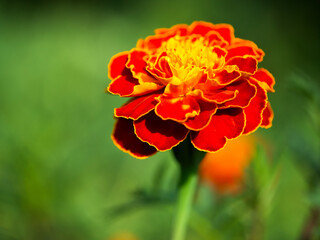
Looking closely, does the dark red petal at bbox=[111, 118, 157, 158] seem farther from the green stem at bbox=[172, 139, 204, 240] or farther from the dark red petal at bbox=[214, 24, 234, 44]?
the dark red petal at bbox=[214, 24, 234, 44]

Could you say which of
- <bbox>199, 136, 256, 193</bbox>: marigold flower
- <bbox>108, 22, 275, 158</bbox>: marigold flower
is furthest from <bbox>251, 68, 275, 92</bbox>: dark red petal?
<bbox>199, 136, 256, 193</bbox>: marigold flower

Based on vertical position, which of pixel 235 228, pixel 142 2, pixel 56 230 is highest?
Answer: pixel 142 2

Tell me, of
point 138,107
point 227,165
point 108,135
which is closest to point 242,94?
point 138,107

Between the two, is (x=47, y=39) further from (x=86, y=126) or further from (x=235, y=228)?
(x=235, y=228)

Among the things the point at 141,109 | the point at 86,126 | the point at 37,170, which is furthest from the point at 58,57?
the point at 141,109

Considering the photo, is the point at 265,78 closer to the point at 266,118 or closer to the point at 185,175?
the point at 266,118

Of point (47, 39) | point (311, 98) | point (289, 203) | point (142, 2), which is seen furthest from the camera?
point (142, 2)
